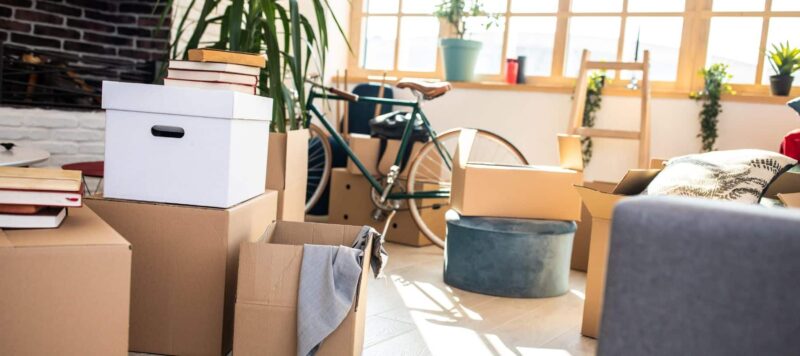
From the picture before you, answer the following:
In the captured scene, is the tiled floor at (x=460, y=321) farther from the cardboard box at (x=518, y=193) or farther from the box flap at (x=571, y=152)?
the box flap at (x=571, y=152)

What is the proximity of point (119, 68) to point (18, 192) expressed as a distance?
2.38m

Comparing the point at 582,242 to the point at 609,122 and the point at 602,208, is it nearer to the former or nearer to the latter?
the point at 609,122

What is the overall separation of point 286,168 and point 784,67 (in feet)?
7.85

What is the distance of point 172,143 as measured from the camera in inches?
74.7

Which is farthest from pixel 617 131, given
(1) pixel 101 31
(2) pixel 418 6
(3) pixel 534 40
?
(1) pixel 101 31

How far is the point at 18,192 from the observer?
1.58 meters

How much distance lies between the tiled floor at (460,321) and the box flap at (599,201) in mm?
393

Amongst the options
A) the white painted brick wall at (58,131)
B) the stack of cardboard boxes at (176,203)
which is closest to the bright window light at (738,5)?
the stack of cardboard boxes at (176,203)

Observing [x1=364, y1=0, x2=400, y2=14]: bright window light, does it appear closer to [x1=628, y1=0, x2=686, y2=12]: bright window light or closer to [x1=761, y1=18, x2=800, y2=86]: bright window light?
[x1=628, y1=0, x2=686, y2=12]: bright window light

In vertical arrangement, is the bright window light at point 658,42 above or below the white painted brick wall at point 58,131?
above

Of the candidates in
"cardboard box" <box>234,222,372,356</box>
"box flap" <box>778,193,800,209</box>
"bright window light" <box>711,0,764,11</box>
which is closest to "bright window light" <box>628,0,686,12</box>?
"bright window light" <box>711,0,764,11</box>

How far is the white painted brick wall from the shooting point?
3.39 meters

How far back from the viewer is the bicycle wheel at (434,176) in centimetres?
371

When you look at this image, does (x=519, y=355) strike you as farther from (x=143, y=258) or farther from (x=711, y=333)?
(x=711, y=333)
